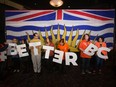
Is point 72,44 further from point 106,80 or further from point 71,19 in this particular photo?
point 106,80

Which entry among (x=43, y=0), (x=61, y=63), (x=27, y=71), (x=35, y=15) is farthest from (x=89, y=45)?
(x=43, y=0)

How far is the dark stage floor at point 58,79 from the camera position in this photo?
5008mm

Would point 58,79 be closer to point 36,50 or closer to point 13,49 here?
point 36,50

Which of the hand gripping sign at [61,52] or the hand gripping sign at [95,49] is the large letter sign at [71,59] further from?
the hand gripping sign at [95,49]

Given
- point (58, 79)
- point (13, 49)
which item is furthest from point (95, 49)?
point (13, 49)

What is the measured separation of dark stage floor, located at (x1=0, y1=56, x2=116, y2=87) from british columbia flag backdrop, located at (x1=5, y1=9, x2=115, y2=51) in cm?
164

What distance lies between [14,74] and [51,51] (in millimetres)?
1415

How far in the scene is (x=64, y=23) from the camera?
24.4 feet

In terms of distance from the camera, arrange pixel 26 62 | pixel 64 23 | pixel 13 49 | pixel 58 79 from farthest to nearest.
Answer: pixel 64 23
pixel 26 62
pixel 13 49
pixel 58 79

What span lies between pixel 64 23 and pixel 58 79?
8.74 feet

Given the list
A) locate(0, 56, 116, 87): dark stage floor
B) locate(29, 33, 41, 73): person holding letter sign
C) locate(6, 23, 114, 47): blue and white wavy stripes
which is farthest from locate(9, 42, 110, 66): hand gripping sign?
locate(6, 23, 114, 47): blue and white wavy stripes

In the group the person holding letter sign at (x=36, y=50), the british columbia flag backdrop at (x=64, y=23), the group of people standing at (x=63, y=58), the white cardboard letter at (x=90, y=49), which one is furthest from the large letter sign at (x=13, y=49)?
the white cardboard letter at (x=90, y=49)

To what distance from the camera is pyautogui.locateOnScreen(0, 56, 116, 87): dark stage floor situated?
5008 mm

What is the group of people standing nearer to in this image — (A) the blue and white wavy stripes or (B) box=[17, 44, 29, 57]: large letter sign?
(B) box=[17, 44, 29, 57]: large letter sign
